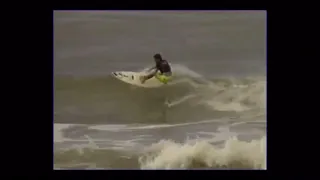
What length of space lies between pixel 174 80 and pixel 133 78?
0.11 m

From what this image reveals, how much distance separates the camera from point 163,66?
1.13 m

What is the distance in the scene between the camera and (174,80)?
1131mm

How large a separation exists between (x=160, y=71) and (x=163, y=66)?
0.02 meters

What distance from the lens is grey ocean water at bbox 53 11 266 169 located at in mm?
1115

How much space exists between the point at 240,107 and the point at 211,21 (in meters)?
0.25

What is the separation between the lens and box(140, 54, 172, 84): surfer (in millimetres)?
1124

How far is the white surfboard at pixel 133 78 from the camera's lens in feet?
3.69

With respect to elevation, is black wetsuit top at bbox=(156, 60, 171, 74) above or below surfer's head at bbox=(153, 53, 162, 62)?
below

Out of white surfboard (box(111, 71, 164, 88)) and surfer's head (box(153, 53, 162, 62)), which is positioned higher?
surfer's head (box(153, 53, 162, 62))

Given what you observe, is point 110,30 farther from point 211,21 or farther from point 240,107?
point 240,107

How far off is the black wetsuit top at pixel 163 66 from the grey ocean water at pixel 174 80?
2 centimetres
